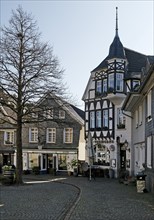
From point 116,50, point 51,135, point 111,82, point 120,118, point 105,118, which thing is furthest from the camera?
point 51,135

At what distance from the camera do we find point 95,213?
12.7m

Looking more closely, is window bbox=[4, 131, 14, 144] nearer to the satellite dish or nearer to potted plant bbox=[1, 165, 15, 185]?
the satellite dish

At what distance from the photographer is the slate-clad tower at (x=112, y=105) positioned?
36.2 metres

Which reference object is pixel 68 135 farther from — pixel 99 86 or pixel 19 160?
pixel 19 160

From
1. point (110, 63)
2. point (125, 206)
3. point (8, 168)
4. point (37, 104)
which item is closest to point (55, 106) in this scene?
point (37, 104)

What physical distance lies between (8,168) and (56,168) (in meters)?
15.3

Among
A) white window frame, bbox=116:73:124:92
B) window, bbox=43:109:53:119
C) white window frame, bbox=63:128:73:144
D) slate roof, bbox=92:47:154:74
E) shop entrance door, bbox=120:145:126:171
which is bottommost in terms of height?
shop entrance door, bbox=120:145:126:171

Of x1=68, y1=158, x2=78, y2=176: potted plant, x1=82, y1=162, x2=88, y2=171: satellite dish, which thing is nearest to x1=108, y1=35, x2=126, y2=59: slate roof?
x1=82, y1=162, x2=88, y2=171: satellite dish

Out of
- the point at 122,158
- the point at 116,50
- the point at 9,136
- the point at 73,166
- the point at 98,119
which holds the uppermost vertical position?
the point at 116,50

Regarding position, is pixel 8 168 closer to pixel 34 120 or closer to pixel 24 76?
pixel 34 120

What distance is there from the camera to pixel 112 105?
3753cm

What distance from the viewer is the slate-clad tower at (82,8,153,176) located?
36.2 m

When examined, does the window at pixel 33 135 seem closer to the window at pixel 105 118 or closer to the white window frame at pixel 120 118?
the window at pixel 105 118

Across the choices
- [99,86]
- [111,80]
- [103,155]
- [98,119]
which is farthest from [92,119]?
[111,80]
